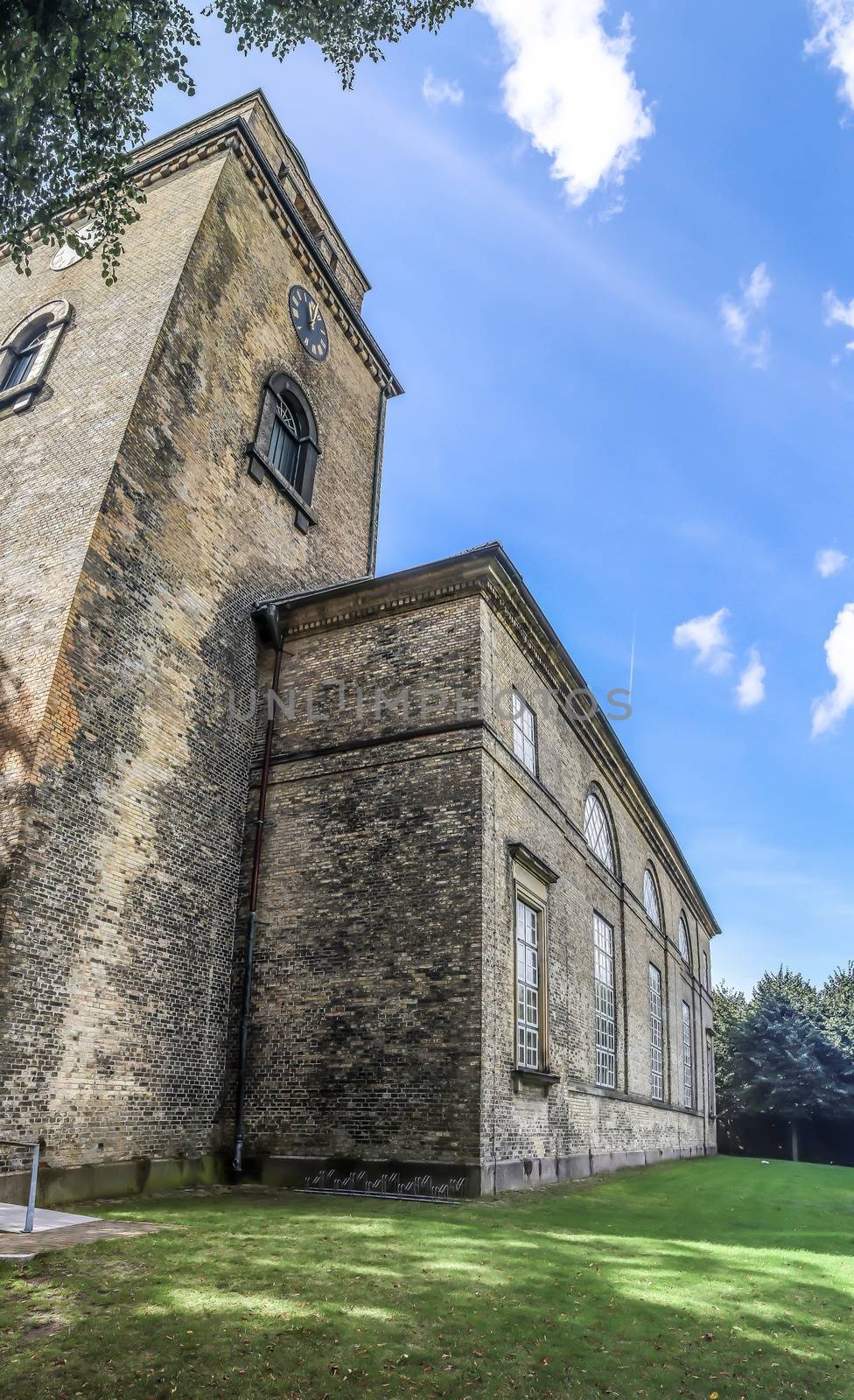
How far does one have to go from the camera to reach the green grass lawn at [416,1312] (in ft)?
15.1

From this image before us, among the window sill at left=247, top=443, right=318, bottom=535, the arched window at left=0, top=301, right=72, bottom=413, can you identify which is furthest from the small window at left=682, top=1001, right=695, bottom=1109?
the arched window at left=0, top=301, right=72, bottom=413

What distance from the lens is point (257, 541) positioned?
1501 centimetres

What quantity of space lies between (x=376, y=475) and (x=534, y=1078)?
43.6 feet

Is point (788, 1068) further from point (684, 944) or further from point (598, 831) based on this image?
point (598, 831)

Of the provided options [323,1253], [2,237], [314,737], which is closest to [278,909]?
[314,737]

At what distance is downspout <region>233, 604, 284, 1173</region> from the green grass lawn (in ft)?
8.86

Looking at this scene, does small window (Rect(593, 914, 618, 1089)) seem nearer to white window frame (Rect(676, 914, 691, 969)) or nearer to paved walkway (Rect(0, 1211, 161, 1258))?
white window frame (Rect(676, 914, 691, 969))

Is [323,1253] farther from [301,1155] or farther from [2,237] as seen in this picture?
[2,237]

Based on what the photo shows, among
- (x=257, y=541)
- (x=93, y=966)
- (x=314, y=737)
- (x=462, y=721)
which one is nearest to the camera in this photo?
(x=93, y=966)

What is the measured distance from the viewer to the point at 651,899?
995 inches

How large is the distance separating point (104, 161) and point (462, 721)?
24.8 ft

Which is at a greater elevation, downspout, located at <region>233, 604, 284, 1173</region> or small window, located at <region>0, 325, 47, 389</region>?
small window, located at <region>0, 325, 47, 389</region>

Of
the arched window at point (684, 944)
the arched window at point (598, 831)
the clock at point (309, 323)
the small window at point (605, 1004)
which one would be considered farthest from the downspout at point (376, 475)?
the arched window at point (684, 944)

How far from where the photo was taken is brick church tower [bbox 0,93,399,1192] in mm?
10016
